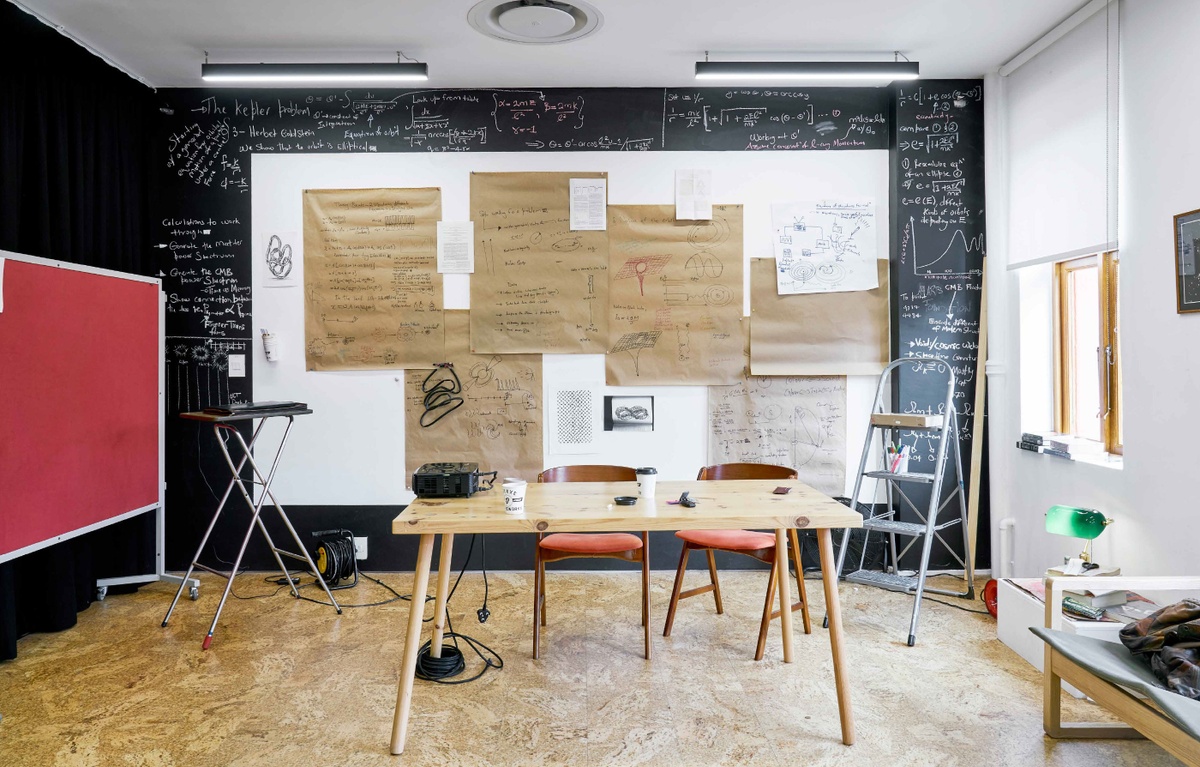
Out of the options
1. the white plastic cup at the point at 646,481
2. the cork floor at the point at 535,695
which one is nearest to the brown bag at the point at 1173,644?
the cork floor at the point at 535,695

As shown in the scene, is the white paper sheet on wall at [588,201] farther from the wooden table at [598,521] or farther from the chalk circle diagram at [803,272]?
the wooden table at [598,521]

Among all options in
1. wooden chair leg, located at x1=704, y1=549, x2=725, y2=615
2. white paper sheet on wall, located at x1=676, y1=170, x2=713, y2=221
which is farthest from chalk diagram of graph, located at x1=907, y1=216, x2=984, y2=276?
wooden chair leg, located at x1=704, y1=549, x2=725, y2=615

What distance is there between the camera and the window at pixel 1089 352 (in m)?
3.36

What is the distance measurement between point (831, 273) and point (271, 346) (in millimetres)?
3409

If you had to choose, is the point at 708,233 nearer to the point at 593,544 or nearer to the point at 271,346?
the point at 593,544

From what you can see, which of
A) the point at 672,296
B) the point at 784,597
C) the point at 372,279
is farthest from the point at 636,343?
the point at 784,597

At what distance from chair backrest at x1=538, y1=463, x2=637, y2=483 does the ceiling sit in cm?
221

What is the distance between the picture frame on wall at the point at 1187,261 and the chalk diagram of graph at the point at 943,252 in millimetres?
1362

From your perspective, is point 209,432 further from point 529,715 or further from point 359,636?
point 529,715

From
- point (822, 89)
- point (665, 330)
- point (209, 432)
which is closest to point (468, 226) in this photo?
point (665, 330)

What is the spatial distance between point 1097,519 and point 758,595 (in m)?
1.62

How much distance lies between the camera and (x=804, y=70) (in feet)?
12.2

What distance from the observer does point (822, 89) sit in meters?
4.30

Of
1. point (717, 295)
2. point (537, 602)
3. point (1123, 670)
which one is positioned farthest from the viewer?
point (717, 295)
